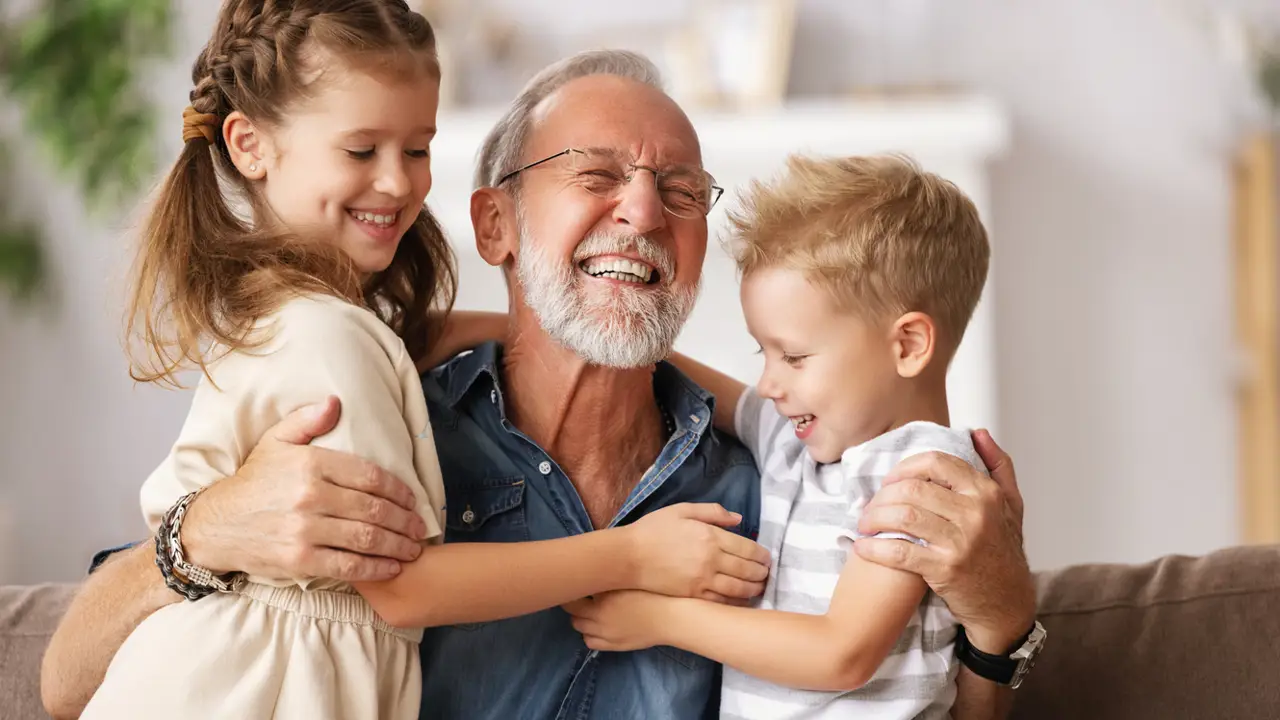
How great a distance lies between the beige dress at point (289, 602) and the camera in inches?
54.7

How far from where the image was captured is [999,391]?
4.64 meters

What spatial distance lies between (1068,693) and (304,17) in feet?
4.48

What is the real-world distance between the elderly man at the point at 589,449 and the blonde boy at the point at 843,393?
0.22ft

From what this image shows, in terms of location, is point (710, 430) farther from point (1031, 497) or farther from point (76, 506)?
point (76, 506)

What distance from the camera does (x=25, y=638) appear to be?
183 centimetres

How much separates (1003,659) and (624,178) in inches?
32.4

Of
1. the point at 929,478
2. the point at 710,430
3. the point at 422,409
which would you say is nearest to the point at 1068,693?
the point at 929,478

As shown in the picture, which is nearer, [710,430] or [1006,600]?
[1006,600]

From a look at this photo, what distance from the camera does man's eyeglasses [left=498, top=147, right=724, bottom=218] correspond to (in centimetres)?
182

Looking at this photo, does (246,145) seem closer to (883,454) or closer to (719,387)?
(719,387)

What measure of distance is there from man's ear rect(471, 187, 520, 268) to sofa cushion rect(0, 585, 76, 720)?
Result: 0.81 metres

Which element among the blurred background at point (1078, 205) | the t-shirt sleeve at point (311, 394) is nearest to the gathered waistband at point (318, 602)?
the t-shirt sleeve at point (311, 394)

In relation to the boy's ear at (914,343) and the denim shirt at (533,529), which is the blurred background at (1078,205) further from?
the boy's ear at (914,343)

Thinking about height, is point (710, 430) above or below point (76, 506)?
above
